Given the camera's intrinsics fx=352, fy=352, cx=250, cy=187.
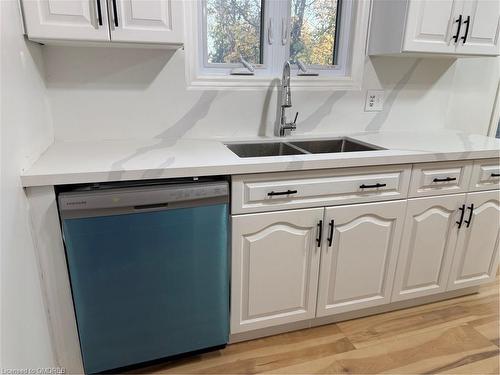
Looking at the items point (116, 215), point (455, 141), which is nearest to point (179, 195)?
point (116, 215)

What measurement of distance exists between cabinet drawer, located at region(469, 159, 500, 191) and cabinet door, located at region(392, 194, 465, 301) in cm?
10

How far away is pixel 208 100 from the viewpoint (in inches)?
73.4

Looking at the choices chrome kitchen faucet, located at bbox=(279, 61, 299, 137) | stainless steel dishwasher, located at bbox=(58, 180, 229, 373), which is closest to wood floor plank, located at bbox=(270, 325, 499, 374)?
stainless steel dishwasher, located at bbox=(58, 180, 229, 373)

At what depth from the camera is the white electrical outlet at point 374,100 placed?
215 centimetres

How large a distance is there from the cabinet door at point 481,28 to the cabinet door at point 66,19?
1760mm

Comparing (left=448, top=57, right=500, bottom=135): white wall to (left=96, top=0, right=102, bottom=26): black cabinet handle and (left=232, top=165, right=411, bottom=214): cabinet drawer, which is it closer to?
(left=232, top=165, right=411, bottom=214): cabinet drawer

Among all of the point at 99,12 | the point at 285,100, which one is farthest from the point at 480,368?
the point at 99,12

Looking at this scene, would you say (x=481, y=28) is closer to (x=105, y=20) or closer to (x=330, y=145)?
(x=330, y=145)

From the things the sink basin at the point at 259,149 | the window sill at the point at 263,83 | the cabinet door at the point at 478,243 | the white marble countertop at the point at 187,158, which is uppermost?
the window sill at the point at 263,83

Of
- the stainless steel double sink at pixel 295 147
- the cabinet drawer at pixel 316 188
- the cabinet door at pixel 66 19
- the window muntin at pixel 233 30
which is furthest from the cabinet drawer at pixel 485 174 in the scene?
the cabinet door at pixel 66 19

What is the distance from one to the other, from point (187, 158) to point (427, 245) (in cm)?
130

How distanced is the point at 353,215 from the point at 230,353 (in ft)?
2.83

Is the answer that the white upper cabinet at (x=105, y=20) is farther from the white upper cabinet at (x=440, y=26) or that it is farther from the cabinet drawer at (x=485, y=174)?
the cabinet drawer at (x=485, y=174)

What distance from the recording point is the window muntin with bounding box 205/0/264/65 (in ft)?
6.09
